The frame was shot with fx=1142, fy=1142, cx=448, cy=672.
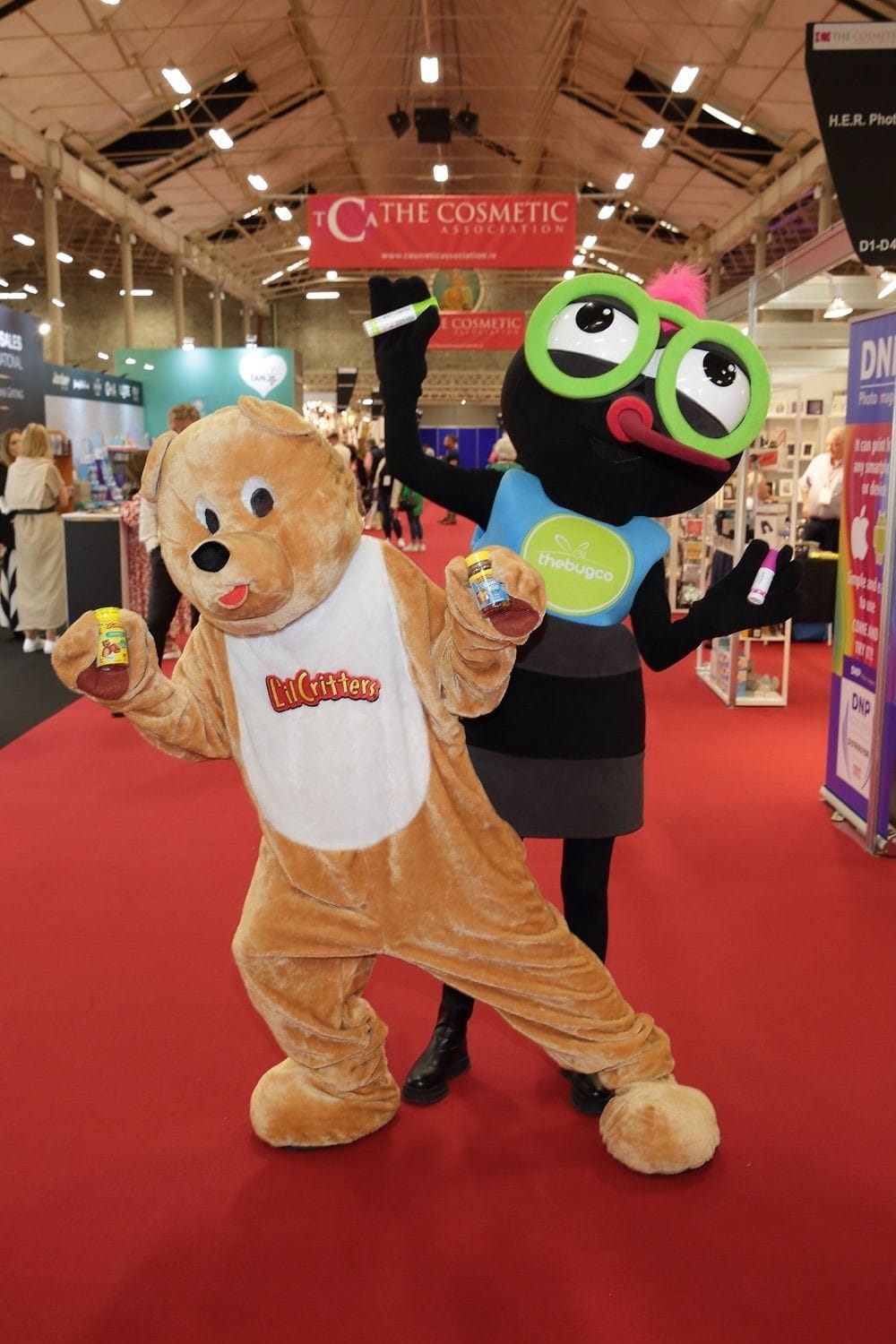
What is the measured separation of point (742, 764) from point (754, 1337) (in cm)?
351

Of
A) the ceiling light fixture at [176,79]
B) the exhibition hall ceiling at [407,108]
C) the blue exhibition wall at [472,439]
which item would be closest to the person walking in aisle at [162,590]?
the exhibition hall ceiling at [407,108]

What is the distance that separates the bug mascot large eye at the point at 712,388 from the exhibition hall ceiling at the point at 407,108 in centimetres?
934

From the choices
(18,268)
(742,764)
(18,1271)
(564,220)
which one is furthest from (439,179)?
(18,1271)

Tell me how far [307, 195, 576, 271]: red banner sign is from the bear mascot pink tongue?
29.6ft

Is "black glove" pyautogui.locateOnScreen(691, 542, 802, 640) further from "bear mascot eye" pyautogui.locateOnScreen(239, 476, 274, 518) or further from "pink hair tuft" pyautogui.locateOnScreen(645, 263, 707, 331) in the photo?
"bear mascot eye" pyautogui.locateOnScreen(239, 476, 274, 518)

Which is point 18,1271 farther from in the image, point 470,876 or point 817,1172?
point 817,1172

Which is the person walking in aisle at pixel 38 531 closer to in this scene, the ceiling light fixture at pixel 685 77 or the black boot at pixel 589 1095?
the black boot at pixel 589 1095

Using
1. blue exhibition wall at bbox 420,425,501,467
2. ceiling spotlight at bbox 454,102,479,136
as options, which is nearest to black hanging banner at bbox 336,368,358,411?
ceiling spotlight at bbox 454,102,479,136

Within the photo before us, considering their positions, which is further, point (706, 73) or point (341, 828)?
point (706, 73)

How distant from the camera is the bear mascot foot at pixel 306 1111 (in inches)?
84.3

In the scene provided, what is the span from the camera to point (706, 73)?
12695mm

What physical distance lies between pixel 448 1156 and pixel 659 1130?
406mm

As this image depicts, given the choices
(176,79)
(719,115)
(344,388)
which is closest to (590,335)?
(176,79)

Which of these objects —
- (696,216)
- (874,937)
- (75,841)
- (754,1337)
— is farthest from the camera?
(696,216)
